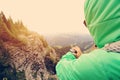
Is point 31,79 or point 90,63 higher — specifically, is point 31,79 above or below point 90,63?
above

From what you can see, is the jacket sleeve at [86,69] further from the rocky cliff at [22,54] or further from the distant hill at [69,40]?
the distant hill at [69,40]

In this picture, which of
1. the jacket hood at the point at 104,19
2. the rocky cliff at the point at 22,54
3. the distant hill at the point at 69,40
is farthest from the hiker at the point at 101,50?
the distant hill at the point at 69,40

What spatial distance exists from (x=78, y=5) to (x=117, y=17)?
1.41 m

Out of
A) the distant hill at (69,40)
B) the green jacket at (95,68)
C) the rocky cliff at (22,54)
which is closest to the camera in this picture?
the green jacket at (95,68)

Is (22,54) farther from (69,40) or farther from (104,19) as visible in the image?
(104,19)

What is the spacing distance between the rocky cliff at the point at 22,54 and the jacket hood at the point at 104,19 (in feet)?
3.72

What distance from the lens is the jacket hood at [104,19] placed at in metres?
0.76

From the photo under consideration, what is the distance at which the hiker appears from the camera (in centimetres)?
74

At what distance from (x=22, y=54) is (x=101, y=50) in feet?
3.93

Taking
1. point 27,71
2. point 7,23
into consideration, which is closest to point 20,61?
point 27,71

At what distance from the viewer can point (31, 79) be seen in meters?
1.94

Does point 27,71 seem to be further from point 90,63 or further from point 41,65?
point 90,63

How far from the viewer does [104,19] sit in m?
0.77

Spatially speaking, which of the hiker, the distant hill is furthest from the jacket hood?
the distant hill
